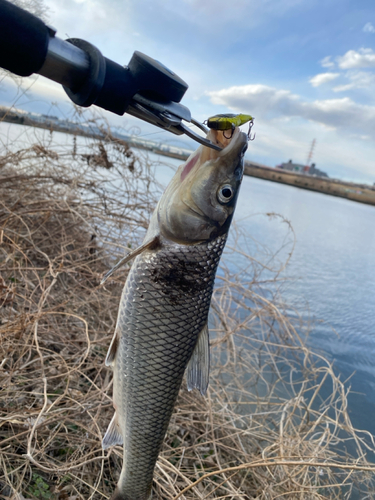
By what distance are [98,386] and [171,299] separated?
2.02m

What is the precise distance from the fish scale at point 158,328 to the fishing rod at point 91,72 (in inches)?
27.5

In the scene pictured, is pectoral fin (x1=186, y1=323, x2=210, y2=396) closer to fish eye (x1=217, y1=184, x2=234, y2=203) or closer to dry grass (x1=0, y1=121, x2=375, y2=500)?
dry grass (x1=0, y1=121, x2=375, y2=500)

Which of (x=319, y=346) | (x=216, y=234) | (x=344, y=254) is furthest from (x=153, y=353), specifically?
(x=344, y=254)

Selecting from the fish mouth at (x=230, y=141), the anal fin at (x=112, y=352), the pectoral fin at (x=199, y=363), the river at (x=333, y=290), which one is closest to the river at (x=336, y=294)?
the river at (x=333, y=290)

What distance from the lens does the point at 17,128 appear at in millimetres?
5699

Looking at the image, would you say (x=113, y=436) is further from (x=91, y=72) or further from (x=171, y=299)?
(x=91, y=72)

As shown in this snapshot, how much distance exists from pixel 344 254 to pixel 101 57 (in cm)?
1239

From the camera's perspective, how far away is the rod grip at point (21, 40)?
0.79m

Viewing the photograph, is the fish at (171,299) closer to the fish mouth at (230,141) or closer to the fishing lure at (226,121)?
the fish mouth at (230,141)

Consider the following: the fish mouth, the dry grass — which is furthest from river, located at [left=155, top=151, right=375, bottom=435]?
the fish mouth

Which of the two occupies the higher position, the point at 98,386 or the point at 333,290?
the point at 98,386

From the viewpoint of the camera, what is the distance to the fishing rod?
81 cm

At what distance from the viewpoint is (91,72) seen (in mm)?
929

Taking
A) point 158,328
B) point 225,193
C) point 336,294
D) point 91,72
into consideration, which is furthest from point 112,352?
point 336,294
